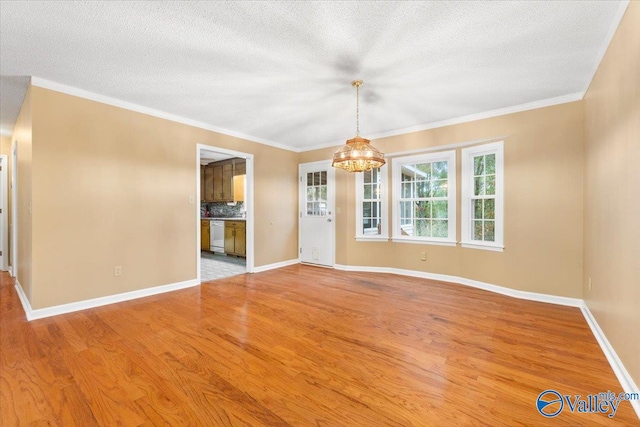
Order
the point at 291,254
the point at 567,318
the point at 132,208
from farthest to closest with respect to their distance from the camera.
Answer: the point at 291,254 → the point at 132,208 → the point at 567,318

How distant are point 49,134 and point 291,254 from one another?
13.3 feet

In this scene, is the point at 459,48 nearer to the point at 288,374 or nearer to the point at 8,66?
the point at 288,374

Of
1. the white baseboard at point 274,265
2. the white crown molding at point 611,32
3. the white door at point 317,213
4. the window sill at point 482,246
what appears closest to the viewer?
the white crown molding at point 611,32

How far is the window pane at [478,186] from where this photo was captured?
13.4 feet

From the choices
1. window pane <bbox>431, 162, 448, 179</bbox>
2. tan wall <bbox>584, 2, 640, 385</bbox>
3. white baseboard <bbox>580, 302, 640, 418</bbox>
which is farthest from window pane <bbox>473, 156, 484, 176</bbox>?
white baseboard <bbox>580, 302, 640, 418</bbox>

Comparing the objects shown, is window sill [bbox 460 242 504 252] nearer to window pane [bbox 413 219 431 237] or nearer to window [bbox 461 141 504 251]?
window [bbox 461 141 504 251]

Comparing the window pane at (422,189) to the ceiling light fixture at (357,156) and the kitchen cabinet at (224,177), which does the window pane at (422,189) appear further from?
the kitchen cabinet at (224,177)

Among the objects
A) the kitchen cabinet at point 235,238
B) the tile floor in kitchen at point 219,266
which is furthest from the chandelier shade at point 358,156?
the kitchen cabinet at point 235,238

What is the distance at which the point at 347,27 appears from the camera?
210 cm

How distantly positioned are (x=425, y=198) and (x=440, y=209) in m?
0.30

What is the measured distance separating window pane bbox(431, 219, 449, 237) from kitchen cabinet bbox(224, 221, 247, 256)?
3.83m

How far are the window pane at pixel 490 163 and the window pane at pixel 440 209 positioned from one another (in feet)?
2.43

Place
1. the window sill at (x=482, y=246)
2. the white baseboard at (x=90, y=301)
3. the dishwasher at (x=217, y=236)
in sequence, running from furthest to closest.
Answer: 1. the dishwasher at (x=217, y=236)
2. the window sill at (x=482, y=246)
3. the white baseboard at (x=90, y=301)

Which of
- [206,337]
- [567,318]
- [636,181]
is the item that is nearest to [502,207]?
[567,318]
